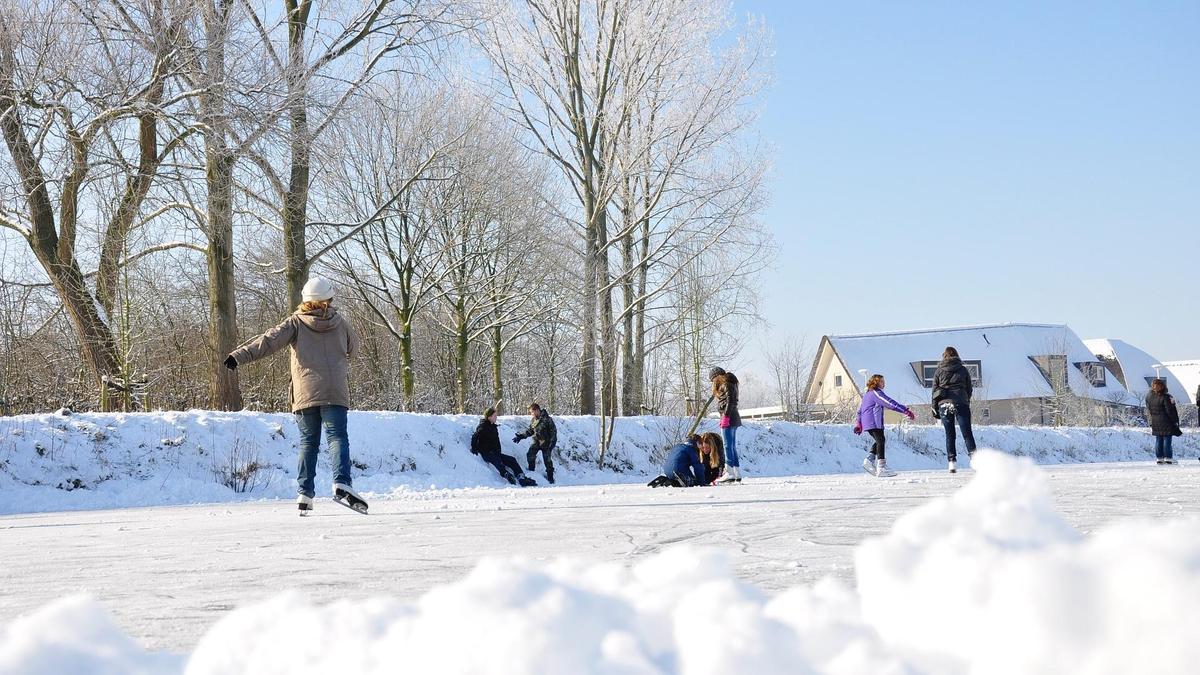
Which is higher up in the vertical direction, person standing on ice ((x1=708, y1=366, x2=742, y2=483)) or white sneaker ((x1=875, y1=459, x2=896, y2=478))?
person standing on ice ((x1=708, y1=366, x2=742, y2=483))

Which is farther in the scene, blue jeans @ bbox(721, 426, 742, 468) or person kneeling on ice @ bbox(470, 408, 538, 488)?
person kneeling on ice @ bbox(470, 408, 538, 488)

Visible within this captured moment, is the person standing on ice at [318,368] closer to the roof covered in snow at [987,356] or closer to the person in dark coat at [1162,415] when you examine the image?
the person in dark coat at [1162,415]

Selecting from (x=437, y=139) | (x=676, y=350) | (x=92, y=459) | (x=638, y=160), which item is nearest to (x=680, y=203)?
(x=638, y=160)

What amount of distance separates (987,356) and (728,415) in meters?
47.0

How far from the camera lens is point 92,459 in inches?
568

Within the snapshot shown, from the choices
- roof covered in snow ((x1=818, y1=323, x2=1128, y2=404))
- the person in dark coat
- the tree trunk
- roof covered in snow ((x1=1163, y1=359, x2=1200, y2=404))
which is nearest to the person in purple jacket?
the person in dark coat

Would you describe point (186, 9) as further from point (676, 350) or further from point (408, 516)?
point (676, 350)

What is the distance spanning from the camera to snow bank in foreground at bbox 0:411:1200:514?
13984 millimetres

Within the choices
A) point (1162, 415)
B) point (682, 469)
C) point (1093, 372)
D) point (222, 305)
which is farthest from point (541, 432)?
point (1093, 372)

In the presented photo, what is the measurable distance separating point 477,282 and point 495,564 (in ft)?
94.8

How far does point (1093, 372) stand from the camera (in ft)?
185

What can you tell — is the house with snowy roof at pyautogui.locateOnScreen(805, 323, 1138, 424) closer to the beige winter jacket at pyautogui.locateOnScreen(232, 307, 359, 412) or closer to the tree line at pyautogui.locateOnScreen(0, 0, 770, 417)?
the tree line at pyautogui.locateOnScreen(0, 0, 770, 417)

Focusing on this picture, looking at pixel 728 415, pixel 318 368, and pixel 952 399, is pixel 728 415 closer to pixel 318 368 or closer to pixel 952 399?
pixel 952 399

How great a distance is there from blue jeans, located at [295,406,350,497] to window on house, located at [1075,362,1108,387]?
5388cm
